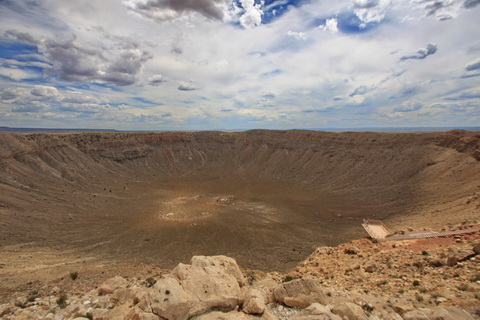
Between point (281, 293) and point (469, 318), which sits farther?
point (281, 293)

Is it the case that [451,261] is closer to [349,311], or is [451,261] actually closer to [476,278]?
[476,278]

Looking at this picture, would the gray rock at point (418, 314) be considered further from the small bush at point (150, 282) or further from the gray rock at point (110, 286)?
the gray rock at point (110, 286)

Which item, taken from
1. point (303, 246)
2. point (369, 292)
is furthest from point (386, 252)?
point (303, 246)

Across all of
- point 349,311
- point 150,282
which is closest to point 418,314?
point 349,311

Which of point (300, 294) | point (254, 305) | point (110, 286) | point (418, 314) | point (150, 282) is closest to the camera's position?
point (418, 314)

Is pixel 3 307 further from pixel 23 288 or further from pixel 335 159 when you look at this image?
pixel 335 159
